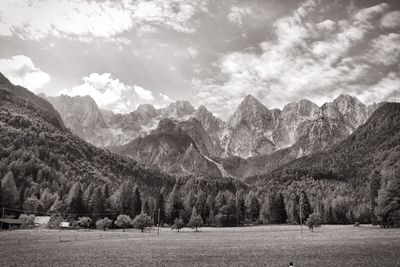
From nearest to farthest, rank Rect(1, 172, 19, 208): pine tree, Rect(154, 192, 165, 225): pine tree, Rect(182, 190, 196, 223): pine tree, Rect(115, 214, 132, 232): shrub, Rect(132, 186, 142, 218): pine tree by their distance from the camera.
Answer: Rect(1, 172, 19, 208): pine tree
Rect(115, 214, 132, 232): shrub
Rect(132, 186, 142, 218): pine tree
Rect(182, 190, 196, 223): pine tree
Rect(154, 192, 165, 225): pine tree

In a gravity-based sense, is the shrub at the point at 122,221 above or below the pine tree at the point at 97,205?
below

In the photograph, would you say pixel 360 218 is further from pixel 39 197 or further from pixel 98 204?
pixel 39 197

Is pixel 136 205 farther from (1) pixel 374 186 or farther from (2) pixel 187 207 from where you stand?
(1) pixel 374 186

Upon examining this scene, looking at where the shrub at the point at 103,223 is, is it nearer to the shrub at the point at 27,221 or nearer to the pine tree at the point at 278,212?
the shrub at the point at 27,221

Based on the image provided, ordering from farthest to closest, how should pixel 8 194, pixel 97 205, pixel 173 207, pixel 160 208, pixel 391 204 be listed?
pixel 173 207 → pixel 160 208 → pixel 97 205 → pixel 8 194 → pixel 391 204

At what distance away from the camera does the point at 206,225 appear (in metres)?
188

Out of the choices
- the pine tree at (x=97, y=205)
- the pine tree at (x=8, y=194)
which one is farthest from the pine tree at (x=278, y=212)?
the pine tree at (x=8, y=194)

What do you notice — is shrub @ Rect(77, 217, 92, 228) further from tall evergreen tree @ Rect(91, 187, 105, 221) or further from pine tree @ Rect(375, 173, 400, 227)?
pine tree @ Rect(375, 173, 400, 227)

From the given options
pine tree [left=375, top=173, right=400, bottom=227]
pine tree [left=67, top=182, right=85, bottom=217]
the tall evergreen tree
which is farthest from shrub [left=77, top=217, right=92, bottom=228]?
pine tree [left=375, top=173, right=400, bottom=227]

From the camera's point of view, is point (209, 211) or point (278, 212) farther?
point (209, 211)

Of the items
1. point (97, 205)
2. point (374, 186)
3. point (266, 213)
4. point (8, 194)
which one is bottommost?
point (266, 213)

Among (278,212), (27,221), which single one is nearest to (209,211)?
(278,212)

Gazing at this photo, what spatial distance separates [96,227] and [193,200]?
59.3 metres

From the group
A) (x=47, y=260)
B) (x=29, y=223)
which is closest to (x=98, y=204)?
(x=29, y=223)
